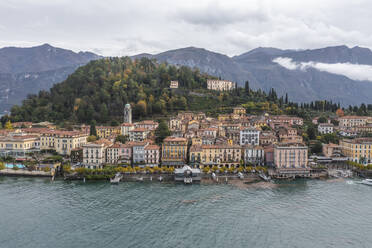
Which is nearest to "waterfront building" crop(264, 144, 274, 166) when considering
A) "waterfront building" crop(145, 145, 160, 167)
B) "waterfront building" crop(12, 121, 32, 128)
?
"waterfront building" crop(145, 145, 160, 167)

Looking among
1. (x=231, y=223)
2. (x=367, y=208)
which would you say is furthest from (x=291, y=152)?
(x=231, y=223)

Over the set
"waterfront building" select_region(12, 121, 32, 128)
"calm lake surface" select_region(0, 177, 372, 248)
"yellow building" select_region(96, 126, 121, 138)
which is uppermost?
"waterfront building" select_region(12, 121, 32, 128)

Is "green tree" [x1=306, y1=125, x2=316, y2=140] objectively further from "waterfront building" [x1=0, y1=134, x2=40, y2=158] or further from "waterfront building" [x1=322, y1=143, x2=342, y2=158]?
"waterfront building" [x1=0, y1=134, x2=40, y2=158]

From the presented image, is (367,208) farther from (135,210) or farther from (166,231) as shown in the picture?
(135,210)

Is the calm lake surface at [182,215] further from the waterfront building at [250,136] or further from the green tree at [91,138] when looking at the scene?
the green tree at [91,138]

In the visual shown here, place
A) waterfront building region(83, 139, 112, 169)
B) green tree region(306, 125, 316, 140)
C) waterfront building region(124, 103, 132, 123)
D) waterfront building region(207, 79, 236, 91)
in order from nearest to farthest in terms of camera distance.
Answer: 1. waterfront building region(83, 139, 112, 169)
2. green tree region(306, 125, 316, 140)
3. waterfront building region(124, 103, 132, 123)
4. waterfront building region(207, 79, 236, 91)

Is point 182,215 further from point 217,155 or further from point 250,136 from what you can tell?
point 250,136
